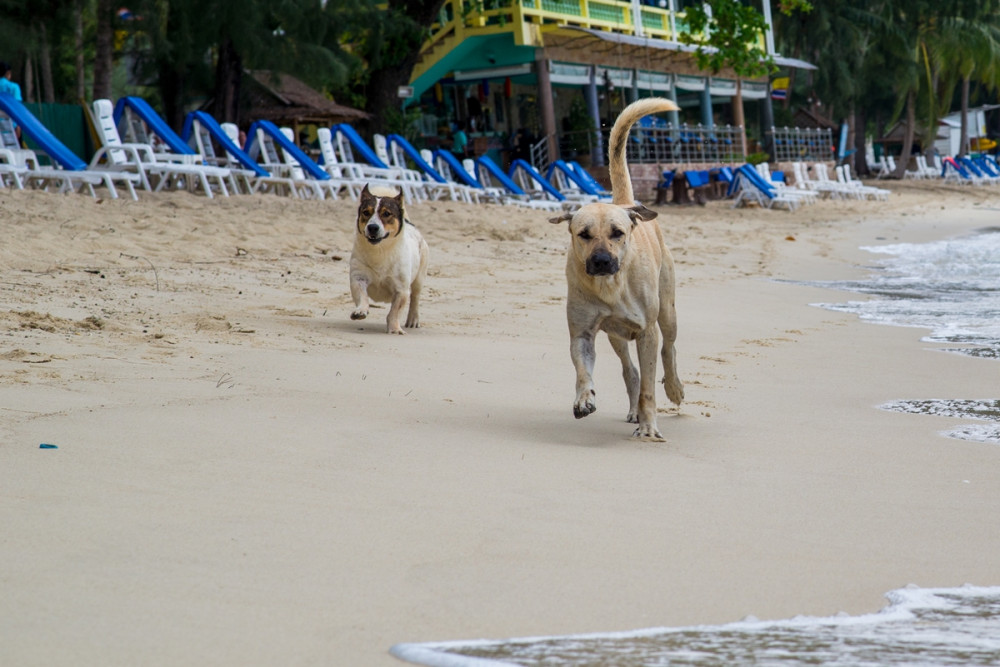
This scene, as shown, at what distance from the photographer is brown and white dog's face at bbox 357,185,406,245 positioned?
729cm

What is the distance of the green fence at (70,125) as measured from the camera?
709 inches

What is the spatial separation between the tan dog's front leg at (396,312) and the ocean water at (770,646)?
507 centimetres

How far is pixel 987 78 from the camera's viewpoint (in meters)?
50.3

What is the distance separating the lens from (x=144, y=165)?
13.9m

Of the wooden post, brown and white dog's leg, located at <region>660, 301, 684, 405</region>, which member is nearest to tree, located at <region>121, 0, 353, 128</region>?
the wooden post

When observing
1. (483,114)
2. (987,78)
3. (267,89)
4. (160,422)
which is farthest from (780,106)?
(160,422)

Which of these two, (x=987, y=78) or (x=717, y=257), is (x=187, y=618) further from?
(x=987, y=78)

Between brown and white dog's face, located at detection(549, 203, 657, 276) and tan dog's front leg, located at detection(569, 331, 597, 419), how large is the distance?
1.13 ft

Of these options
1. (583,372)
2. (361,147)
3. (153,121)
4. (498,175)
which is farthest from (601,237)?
(498,175)

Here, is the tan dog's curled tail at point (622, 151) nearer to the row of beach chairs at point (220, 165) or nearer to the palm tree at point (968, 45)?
the row of beach chairs at point (220, 165)

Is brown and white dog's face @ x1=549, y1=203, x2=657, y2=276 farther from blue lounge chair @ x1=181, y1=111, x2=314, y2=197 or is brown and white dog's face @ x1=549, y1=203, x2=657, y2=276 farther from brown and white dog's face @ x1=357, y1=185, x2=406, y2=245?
blue lounge chair @ x1=181, y1=111, x2=314, y2=197

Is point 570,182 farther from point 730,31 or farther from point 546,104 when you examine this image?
point 730,31

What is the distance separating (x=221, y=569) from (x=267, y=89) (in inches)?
881

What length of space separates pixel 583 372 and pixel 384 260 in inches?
115
